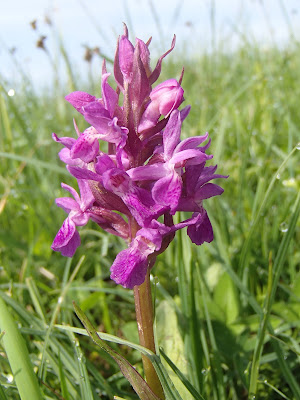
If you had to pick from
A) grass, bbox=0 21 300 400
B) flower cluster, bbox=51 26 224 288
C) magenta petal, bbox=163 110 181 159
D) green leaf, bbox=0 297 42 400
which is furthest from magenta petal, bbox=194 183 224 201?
green leaf, bbox=0 297 42 400

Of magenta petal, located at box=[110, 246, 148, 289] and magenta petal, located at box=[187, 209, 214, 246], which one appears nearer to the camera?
magenta petal, located at box=[110, 246, 148, 289]

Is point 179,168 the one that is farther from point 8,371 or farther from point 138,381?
point 8,371

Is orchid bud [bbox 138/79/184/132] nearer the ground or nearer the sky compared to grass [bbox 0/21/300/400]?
nearer the sky

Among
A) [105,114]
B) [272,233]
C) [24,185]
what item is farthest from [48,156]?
[105,114]

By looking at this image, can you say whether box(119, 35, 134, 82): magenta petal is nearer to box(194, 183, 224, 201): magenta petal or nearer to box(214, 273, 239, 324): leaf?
box(194, 183, 224, 201): magenta petal

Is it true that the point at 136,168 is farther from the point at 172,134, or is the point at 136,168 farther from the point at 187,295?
the point at 187,295

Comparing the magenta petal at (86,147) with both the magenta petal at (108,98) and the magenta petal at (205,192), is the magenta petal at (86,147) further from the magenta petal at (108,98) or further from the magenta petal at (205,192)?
the magenta petal at (205,192)

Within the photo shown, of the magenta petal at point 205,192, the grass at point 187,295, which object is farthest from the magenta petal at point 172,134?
the grass at point 187,295

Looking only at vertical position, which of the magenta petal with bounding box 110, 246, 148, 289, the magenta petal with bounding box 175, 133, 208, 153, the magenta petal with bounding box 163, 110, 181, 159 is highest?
the magenta petal with bounding box 163, 110, 181, 159
